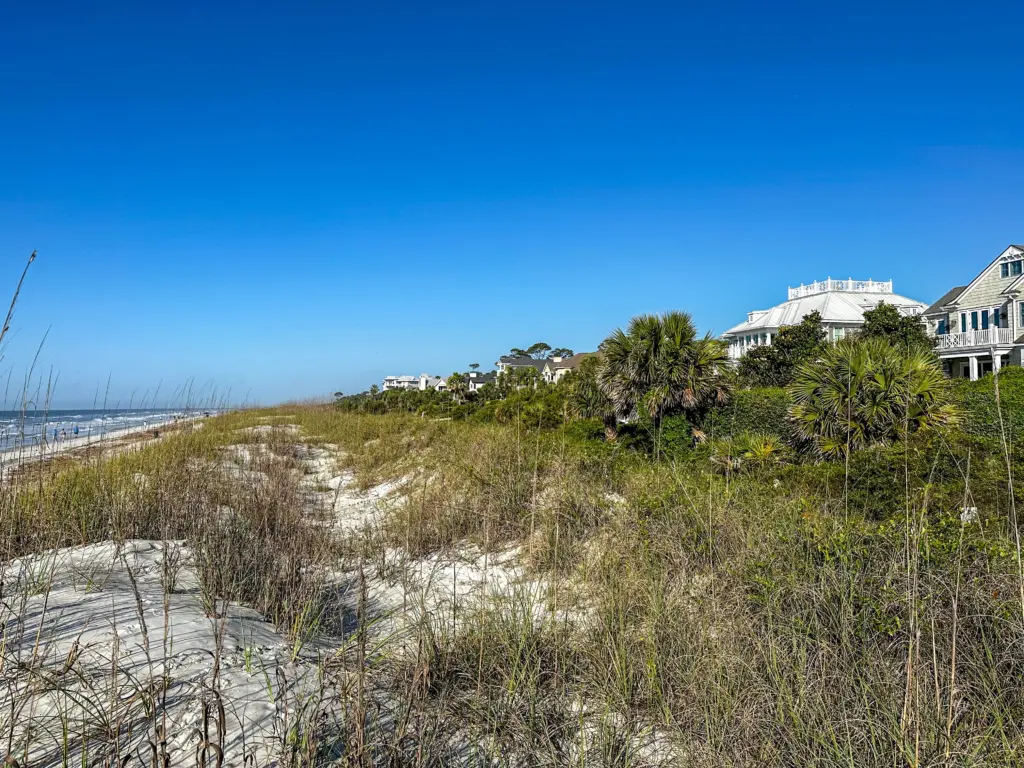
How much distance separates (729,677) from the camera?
2.74m

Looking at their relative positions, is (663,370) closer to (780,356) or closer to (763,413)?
(763,413)

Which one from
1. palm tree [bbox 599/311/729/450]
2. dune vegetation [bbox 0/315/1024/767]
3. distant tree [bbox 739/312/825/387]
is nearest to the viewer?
dune vegetation [bbox 0/315/1024/767]

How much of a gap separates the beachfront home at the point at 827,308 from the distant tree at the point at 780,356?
12559 mm

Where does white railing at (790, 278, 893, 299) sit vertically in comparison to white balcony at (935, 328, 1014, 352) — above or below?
above

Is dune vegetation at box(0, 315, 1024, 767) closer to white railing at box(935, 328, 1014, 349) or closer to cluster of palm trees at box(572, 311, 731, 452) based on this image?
cluster of palm trees at box(572, 311, 731, 452)

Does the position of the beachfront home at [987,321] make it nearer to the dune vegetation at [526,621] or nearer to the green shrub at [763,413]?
the green shrub at [763,413]

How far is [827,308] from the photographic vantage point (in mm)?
43625

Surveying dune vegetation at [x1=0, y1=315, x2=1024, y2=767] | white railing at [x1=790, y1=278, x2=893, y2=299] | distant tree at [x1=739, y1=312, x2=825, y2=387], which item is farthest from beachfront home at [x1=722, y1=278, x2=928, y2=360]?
dune vegetation at [x1=0, y1=315, x2=1024, y2=767]

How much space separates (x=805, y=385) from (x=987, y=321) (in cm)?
2906

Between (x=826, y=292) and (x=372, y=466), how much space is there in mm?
46366

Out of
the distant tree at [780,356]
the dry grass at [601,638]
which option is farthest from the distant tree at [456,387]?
the dry grass at [601,638]

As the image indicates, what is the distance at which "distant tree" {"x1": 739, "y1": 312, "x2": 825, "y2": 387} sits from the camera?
91.7ft

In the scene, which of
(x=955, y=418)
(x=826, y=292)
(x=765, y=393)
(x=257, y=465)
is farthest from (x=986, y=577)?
(x=826, y=292)

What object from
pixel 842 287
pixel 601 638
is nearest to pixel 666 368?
pixel 601 638
